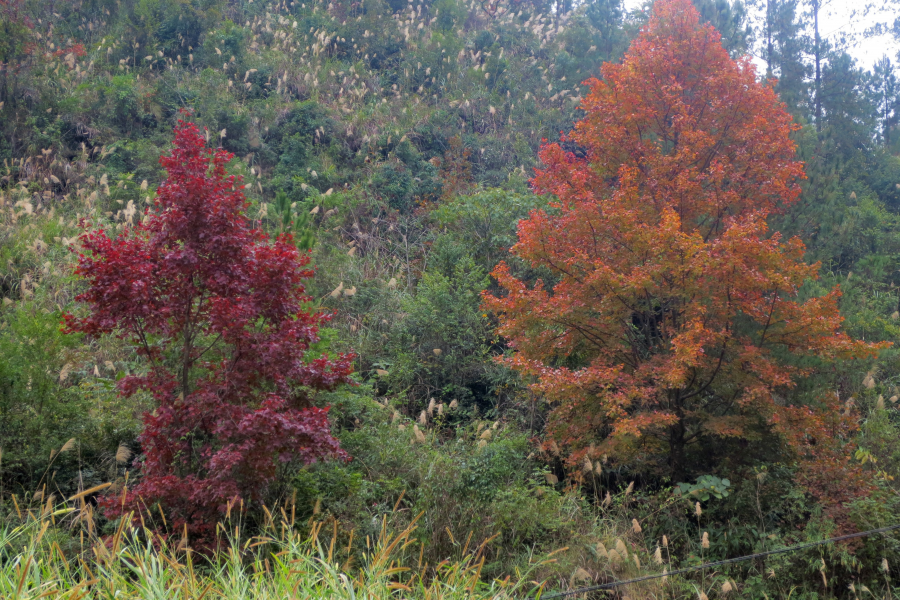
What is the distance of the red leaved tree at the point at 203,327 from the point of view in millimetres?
5184

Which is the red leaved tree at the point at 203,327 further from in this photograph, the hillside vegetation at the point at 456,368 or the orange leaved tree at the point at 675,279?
the orange leaved tree at the point at 675,279

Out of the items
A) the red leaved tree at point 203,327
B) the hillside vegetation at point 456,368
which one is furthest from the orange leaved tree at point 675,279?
the red leaved tree at point 203,327

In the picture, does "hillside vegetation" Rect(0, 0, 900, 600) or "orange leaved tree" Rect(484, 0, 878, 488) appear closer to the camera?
"hillside vegetation" Rect(0, 0, 900, 600)

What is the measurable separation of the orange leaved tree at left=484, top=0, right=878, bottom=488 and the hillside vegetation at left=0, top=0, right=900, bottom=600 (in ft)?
0.15

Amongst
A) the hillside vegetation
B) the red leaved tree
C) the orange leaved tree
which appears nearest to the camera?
the red leaved tree

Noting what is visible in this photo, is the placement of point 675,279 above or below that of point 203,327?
above

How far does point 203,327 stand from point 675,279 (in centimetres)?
510

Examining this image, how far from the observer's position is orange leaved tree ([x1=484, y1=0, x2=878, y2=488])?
7.15 m

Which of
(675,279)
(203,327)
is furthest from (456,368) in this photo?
(203,327)

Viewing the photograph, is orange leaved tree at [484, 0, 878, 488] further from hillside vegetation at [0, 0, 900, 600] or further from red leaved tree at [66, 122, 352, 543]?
red leaved tree at [66, 122, 352, 543]

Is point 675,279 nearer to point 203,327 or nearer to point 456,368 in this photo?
point 456,368

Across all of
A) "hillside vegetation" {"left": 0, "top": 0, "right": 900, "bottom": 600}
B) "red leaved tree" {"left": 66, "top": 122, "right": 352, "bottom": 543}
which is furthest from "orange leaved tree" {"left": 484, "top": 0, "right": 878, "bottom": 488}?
"red leaved tree" {"left": 66, "top": 122, "right": 352, "bottom": 543}

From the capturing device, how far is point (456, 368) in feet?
37.1

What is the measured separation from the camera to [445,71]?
2247 cm
